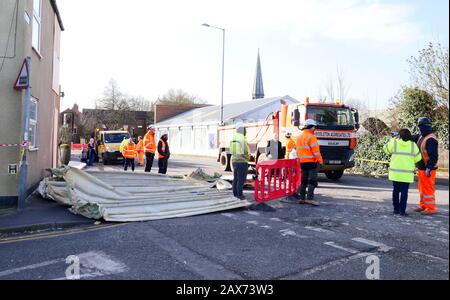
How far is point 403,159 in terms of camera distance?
305 inches

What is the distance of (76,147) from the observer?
32812mm

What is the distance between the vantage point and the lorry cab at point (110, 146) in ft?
79.2

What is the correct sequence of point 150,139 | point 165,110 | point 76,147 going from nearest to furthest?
point 150,139
point 76,147
point 165,110

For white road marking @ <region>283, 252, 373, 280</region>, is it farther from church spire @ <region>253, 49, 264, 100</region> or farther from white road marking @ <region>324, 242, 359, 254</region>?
church spire @ <region>253, 49, 264, 100</region>

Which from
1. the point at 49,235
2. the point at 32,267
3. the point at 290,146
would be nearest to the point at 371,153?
the point at 290,146

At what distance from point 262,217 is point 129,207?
2512mm

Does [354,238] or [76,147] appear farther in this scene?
[76,147]

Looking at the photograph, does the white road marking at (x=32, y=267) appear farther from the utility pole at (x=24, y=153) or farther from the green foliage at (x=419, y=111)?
the green foliage at (x=419, y=111)

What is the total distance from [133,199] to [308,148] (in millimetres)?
3986

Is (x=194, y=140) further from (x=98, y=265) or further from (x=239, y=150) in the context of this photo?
(x=98, y=265)

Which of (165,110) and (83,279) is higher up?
(165,110)

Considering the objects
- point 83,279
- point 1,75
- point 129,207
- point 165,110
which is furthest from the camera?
point 165,110
